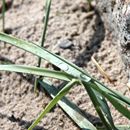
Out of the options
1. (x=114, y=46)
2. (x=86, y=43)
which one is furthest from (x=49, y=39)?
(x=114, y=46)

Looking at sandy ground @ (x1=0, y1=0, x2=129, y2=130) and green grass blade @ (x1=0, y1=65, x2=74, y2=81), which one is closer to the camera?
green grass blade @ (x1=0, y1=65, x2=74, y2=81)

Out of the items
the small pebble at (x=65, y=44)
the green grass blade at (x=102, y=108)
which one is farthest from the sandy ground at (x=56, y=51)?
the green grass blade at (x=102, y=108)

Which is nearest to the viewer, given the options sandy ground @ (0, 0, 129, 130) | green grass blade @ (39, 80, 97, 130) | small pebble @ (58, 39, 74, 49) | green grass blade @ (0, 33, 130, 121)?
green grass blade @ (0, 33, 130, 121)

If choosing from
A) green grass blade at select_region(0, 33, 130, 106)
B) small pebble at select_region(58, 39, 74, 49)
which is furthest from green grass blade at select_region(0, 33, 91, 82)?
small pebble at select_region(58, 39, 74, 49)

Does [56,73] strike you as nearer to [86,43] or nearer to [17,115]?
[17,115]

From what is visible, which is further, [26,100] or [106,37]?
[106,37]

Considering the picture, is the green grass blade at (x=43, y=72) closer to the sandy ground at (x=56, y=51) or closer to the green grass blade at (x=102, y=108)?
the green grass blade at (x=102, y=108)

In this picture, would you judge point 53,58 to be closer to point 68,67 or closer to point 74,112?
point 68,67

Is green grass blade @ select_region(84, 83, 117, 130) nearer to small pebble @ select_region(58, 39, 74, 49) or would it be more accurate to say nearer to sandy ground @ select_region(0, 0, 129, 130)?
sandy ground @ select_region(0, 0, 129, 130)
